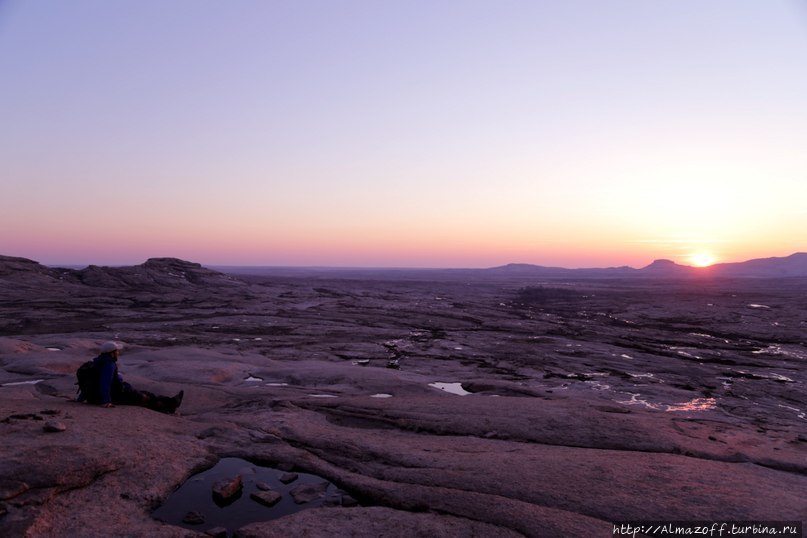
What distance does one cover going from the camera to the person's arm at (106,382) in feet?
29.6

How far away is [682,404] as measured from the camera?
13.9 m

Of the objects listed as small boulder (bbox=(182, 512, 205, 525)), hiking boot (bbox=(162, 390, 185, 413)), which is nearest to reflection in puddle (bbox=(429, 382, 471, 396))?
hiking boot (bbox=(162, 390, 185, 413))

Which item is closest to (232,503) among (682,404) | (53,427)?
(53,427)

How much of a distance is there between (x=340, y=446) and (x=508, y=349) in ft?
51.0

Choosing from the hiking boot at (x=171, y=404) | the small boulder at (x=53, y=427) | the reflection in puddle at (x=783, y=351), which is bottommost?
the reflection in puddle at (x=783, y=351)

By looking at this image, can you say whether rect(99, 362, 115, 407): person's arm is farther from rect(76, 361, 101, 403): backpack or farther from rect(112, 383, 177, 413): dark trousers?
rect(112, 383, 177, 413): dark trousers

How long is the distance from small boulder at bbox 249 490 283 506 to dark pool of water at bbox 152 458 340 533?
0.05 metres

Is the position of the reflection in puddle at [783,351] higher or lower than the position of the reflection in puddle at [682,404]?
lower

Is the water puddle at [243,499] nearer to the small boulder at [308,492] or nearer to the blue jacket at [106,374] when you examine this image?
the small boulder at [308,492]

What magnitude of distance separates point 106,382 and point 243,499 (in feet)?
13.5

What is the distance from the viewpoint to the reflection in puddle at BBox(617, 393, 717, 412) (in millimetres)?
13302

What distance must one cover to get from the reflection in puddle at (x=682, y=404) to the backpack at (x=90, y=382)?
40.9 feet

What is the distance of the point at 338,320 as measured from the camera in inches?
1287

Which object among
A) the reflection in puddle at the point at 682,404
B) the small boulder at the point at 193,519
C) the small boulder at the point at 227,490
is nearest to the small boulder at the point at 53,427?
the small boulder at the point at 227,490
